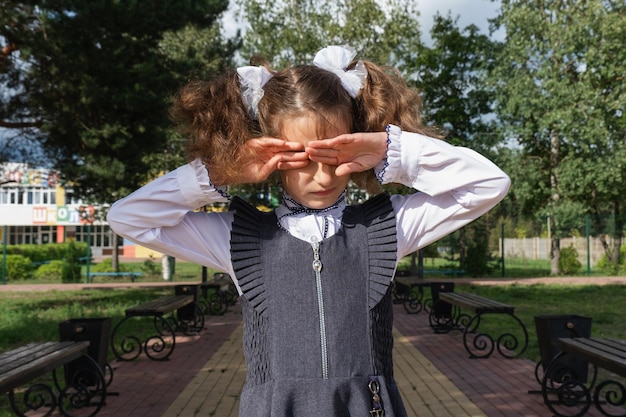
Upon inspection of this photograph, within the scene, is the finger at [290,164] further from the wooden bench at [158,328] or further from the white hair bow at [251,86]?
the wooden bench at [158,328]

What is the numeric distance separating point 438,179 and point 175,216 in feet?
2.18

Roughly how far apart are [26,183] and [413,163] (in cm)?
1435

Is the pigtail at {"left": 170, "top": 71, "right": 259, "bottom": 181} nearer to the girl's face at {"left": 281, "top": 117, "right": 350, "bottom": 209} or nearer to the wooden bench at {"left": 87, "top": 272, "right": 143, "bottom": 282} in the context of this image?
the girl's face at {"left": 281, "top": 117, "right": 350, "bottom": 209}

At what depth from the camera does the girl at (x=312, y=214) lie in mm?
1637

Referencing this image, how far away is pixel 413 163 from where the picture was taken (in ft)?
5.55

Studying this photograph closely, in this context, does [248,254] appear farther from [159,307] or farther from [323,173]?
[159,307]

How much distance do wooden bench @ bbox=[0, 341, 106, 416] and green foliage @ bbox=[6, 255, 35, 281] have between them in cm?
1766

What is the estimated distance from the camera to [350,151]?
1.66 meters

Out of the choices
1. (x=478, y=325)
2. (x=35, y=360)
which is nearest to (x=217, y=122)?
(x=35, y=360)

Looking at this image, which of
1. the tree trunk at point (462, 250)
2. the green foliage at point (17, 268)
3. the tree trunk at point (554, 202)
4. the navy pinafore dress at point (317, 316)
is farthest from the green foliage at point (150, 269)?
the navy pinafore dress at point (317, 316)

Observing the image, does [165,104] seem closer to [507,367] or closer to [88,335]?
[88,335]

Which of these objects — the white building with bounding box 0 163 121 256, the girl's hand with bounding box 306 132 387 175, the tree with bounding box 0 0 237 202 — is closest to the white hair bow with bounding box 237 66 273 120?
the girl's hand with bounding box 306 132 387 175

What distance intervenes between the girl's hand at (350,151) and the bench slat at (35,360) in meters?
3.06

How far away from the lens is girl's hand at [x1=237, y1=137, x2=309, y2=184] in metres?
1.66
